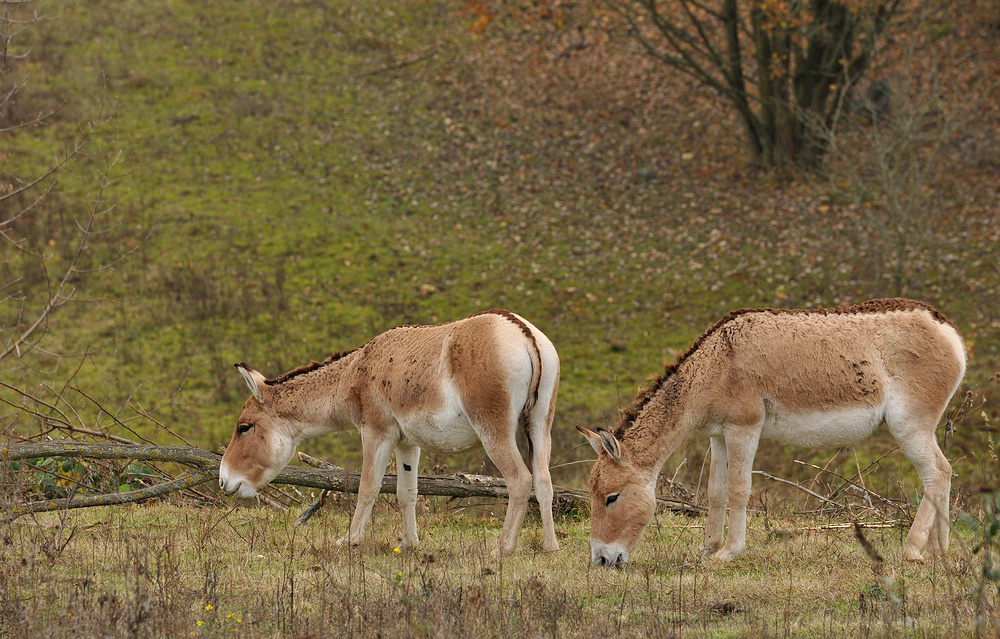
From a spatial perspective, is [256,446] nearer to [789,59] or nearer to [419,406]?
[419,406]

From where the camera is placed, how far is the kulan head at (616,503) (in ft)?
Result: 23.8

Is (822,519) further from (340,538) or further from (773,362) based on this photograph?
(340,538)

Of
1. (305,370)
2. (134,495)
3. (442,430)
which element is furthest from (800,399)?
(134,495)

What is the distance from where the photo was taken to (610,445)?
7.36 m

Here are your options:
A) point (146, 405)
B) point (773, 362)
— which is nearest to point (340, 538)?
point (773, 362)

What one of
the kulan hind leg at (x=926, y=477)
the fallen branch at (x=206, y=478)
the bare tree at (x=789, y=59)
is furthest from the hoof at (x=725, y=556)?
the bare tree at (x=789, y=59)

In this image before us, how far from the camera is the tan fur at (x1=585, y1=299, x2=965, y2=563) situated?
7383 millimetres

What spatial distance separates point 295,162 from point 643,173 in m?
9.84

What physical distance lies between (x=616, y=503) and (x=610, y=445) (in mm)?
479

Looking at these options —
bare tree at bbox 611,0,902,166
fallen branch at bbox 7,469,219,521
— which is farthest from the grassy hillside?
fallen branch at bbox 7,469,219,521

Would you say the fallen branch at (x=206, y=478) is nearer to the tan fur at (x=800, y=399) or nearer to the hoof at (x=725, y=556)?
the hoof at (x=725, y=556)

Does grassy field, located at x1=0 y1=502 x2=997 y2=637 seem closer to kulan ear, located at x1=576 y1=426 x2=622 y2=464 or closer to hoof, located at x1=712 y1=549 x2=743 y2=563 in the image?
hoof, located at x1=712 y1=549 x2=743 y2=563

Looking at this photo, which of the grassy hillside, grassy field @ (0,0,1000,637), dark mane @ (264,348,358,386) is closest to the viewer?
grassy field @ (0,0,1000,637)

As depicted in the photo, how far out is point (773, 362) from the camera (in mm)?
7508
